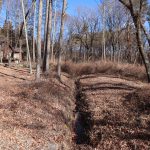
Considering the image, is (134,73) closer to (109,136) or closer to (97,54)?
(109,136)

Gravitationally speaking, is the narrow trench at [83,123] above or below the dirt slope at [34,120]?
below

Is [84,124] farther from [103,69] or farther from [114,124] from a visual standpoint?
[103,69]

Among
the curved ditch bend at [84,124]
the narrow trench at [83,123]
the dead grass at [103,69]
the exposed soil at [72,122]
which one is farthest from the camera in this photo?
the dead grass at [103,69]

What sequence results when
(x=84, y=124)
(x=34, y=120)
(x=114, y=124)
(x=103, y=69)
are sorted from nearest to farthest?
(x=114, y=124)
(x=34, y=120)
(x=84, y=124)
(x=103, y=69)

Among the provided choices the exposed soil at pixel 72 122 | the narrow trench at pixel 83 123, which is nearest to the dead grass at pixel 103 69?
the exposed soil at pixel 72 122

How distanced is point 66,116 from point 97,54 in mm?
86791

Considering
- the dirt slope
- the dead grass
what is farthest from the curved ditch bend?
the dead grass

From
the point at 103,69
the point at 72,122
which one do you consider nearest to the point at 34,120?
the point at 72,122

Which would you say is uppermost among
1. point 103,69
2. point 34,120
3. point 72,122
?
point 103,69

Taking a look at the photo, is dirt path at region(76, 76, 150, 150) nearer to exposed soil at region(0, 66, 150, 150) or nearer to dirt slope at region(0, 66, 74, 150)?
exposed soil at region(0, 66, 150, 150)

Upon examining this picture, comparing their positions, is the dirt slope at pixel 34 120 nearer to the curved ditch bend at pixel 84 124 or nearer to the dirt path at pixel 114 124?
the curved ditch bend at pixel 84 124

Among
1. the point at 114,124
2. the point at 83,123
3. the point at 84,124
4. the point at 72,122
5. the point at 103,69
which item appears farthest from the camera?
the point at 103,69

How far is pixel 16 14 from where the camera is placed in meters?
60.9

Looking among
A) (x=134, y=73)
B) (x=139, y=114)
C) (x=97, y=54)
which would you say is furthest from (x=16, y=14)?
(x=139, y=114)
